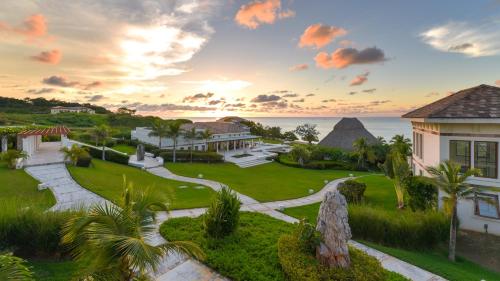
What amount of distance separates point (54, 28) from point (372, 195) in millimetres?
24691

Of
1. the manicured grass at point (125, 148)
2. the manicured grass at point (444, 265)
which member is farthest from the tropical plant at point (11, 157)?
the manicured grass at point (444, 265)

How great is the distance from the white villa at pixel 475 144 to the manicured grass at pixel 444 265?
4.27 metres

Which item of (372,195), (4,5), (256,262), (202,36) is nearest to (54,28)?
(4,5)

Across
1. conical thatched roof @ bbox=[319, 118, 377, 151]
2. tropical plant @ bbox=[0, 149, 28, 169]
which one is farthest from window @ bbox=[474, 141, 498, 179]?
tropical plant @ bbox=[0, 149, 28, 169]

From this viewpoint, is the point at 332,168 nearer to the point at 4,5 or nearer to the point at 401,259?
the point at 401,259

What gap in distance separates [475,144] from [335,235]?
13.1 meters

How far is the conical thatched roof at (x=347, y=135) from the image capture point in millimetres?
43938

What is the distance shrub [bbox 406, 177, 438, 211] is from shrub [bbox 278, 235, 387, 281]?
34.2ft

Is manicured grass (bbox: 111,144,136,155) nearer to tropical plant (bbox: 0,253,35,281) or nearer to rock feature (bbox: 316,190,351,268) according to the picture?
rock feature (bbox: 316,190,351,268)

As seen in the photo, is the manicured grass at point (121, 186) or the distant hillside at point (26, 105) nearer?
the manicured grass at point (121, 186)

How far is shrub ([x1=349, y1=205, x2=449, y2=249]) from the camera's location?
11.9 m

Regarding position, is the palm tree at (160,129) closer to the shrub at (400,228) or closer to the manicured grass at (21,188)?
the manicured grass at (21,188)

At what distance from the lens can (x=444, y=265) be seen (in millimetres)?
9945

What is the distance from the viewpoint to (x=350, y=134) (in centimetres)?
4497
